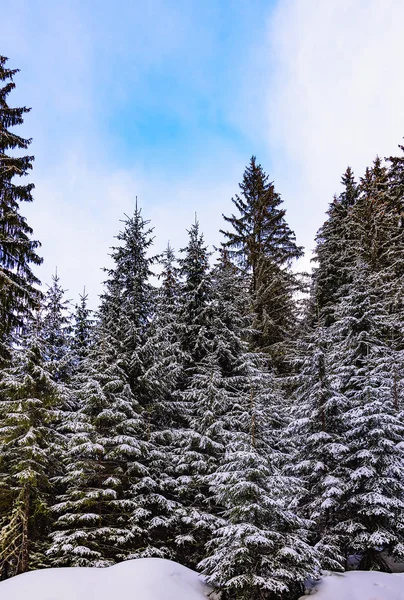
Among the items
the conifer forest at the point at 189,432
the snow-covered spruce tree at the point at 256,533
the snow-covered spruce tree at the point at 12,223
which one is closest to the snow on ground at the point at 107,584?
the snow-covered spruce tree at the point at 256,533

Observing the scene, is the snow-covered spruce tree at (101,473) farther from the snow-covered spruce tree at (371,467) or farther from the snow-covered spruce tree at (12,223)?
the snow-covered spruce tree at (371,467)

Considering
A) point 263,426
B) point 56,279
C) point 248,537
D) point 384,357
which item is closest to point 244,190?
point 56,279

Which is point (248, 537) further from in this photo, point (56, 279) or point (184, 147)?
point (184, 147)

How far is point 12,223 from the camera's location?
13305 millimetres

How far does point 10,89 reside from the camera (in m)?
14.2

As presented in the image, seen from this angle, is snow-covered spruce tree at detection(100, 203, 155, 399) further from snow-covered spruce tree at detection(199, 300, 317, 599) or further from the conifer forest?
snow-covered spruce tree at detection(199, 300, 317, 599)

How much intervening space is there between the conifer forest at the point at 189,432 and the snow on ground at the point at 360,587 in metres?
0.37

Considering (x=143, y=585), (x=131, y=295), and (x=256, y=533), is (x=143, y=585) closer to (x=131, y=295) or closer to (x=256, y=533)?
(x=256, y=533)

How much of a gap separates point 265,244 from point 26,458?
52.0 feet

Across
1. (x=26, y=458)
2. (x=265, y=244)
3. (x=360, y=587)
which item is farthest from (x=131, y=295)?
(x=360, y=587)

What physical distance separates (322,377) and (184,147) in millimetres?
53895

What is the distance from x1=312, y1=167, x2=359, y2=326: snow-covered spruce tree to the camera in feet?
61.5

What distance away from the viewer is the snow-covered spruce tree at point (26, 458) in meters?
9.52

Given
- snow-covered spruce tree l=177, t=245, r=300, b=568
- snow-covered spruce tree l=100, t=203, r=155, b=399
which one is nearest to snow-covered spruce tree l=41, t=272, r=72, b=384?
snow-covered spruce tree l=100, t=203, r=155, b=399
